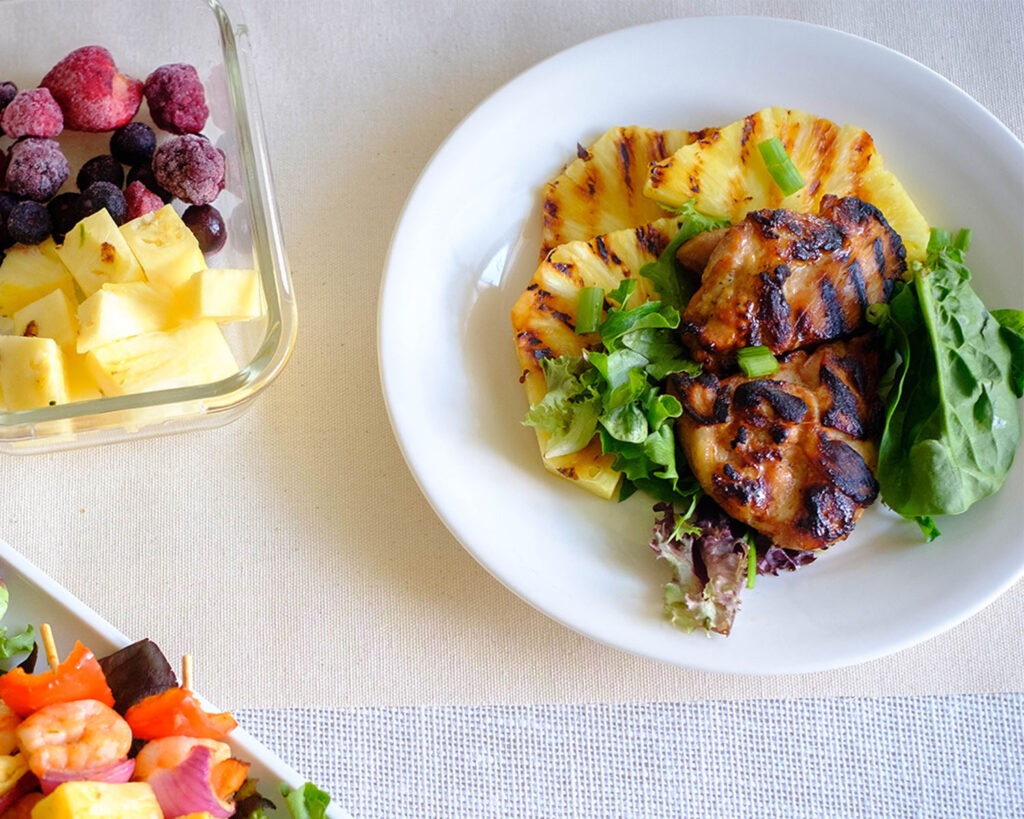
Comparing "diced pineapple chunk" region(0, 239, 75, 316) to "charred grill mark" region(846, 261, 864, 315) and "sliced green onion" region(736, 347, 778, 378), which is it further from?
"charred grill mark" region(846, 261, 864, 315)

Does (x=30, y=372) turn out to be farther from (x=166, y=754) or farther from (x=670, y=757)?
(x=670, y=757)

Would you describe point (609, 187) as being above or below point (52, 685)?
above

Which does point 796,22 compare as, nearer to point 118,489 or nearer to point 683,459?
point 683,459

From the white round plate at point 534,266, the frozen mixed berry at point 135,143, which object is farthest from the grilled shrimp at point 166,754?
the frozen mixed berry at point 135,143

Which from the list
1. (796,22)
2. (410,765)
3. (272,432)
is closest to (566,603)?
(410,765)

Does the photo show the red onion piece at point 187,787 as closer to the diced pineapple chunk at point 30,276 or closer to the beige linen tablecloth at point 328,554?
the beige linen tablecloth at point 328,554

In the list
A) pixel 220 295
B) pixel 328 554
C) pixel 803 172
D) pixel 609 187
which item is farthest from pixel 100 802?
pixel 803 172
